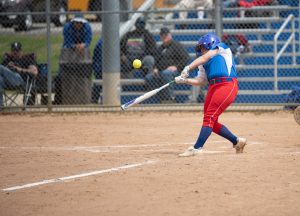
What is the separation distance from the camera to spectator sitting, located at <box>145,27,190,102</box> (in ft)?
59.1

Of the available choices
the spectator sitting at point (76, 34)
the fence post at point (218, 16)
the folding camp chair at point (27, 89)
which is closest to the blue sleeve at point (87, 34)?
the spectator sitting at point (76, 34)

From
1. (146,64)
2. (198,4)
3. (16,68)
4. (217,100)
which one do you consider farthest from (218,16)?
(217,100)

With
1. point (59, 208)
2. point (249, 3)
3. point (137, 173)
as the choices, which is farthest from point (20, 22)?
point (59, 208)

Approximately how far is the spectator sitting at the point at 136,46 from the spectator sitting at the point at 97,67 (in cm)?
49

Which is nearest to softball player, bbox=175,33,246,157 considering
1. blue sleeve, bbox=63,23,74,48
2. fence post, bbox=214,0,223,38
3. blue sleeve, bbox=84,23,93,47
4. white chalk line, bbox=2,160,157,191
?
white chalk line, bbox=2,160,157,191

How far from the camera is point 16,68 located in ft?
60.9

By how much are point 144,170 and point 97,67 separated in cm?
890

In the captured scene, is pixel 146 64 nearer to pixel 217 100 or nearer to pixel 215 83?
pixel 215 83

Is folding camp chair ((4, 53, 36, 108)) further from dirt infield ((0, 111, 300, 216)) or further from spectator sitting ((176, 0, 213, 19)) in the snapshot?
spectator sitting ((176, 0, 213, 19))

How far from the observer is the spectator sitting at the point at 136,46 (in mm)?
18500

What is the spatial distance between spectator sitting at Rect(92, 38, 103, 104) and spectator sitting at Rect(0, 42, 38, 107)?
1310 mm

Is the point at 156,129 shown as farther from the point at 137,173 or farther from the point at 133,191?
the point at 133,191

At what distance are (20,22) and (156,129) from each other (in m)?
13.5

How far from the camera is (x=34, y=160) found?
1157 cm
